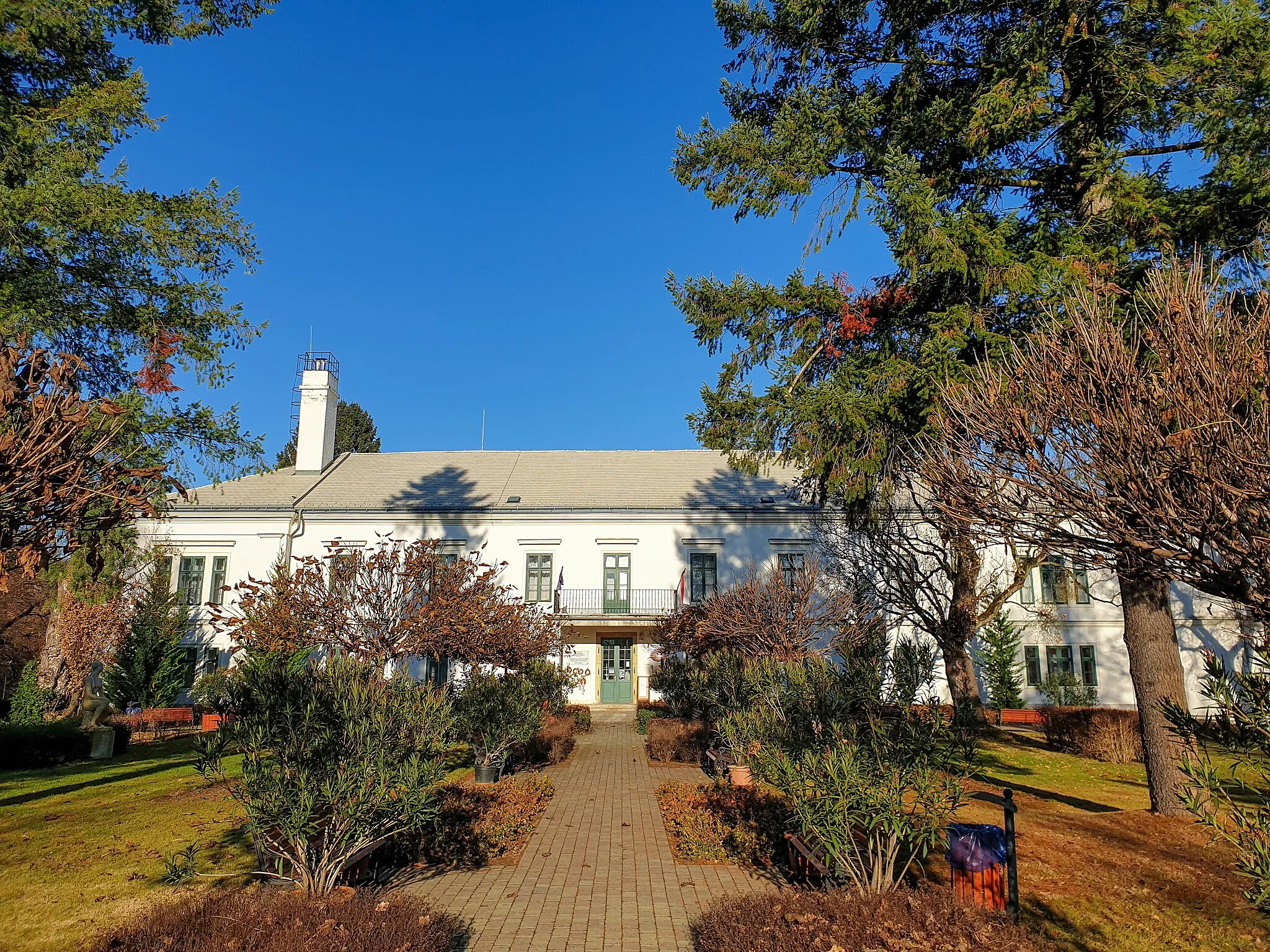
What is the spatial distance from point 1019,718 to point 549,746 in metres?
16.6

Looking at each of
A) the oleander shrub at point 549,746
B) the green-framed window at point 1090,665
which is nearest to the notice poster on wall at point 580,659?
the oleander shrub at point 549,746

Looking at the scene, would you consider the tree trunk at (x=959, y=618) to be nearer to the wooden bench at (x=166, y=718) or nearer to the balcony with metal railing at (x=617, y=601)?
the balcony with metal railing at (x=617, y=601)

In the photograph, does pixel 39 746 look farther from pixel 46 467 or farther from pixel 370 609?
pixel 46 467

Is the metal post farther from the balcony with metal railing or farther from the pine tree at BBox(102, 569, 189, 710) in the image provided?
the pine tree at BBox(102, 569, 189, 710)

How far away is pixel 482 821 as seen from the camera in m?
9.94

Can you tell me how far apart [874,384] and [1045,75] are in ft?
14.2

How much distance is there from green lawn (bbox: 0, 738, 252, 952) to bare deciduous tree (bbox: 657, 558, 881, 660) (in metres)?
9.42

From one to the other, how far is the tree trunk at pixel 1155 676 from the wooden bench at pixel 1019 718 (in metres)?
14.8

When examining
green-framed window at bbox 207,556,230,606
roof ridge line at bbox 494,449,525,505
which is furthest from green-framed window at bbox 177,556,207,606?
roof ridge line at bbox 494,449,525,505

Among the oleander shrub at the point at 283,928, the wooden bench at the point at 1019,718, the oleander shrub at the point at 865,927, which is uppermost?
the oleander shrub at the point at 283,928

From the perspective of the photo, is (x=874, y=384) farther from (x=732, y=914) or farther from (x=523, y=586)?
(x=523, y=586)

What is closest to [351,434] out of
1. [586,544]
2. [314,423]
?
[314,423]

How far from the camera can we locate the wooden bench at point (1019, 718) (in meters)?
24.9

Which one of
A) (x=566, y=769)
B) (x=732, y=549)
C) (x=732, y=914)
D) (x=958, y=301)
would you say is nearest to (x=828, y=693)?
(x=732, y=914)
